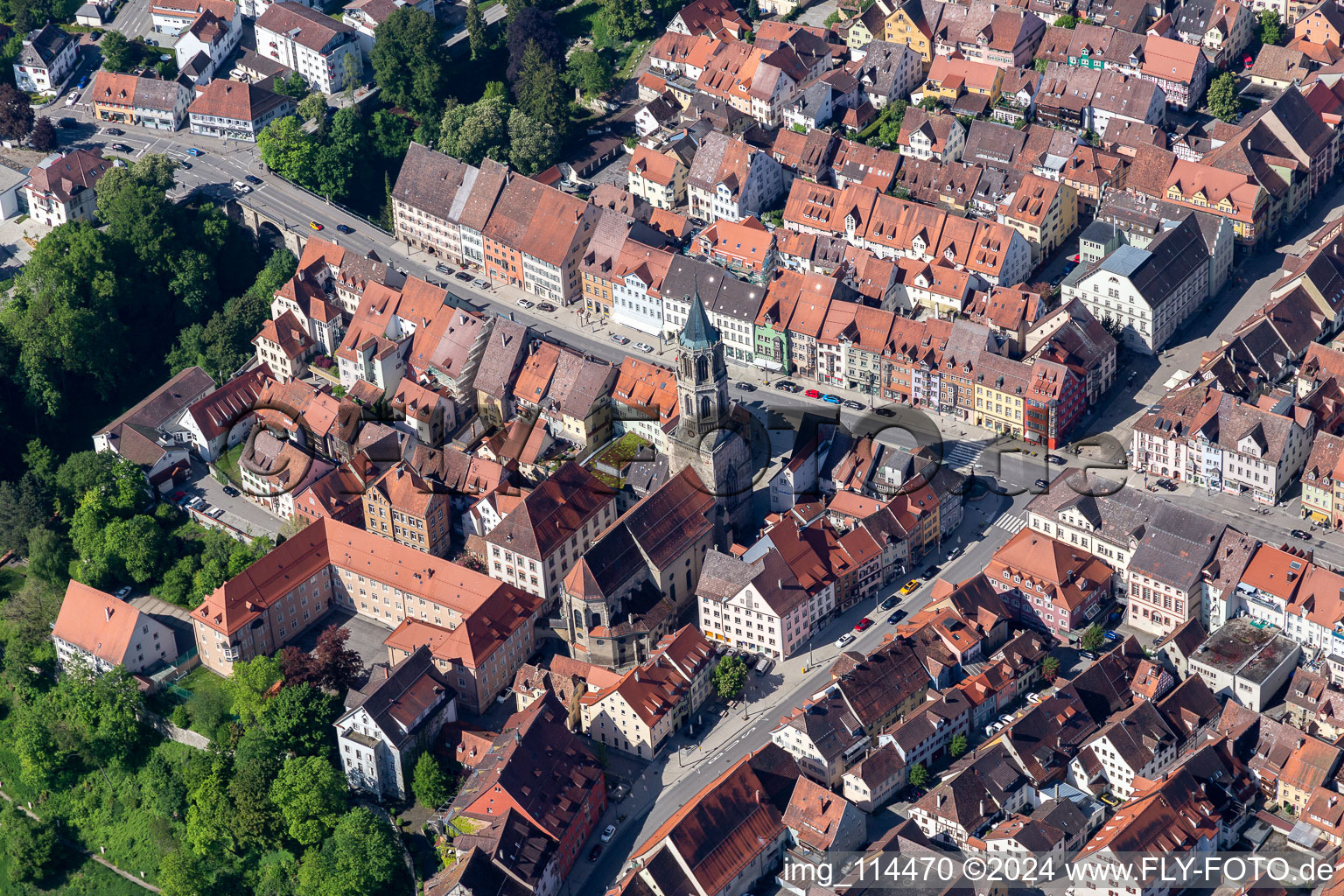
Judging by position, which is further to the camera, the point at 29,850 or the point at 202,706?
the point at 202,706

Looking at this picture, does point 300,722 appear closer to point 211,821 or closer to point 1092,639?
point 211,821

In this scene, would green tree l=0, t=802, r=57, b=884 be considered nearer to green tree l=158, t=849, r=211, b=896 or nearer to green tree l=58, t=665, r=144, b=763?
green tree l=58, t=665, r=144, b=763

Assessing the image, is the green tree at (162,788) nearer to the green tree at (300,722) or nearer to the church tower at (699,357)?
the green tree at (300,722)

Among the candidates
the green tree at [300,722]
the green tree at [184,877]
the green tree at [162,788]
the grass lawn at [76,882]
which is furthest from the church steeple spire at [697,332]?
the grass lawn at [76,882]

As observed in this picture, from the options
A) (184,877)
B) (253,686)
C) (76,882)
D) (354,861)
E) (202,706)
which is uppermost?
(354,861)

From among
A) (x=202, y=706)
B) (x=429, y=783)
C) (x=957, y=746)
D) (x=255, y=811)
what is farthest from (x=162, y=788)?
(x=957, y=746)

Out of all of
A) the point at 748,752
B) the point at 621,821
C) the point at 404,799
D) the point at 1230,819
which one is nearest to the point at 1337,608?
the point at 1230,819
